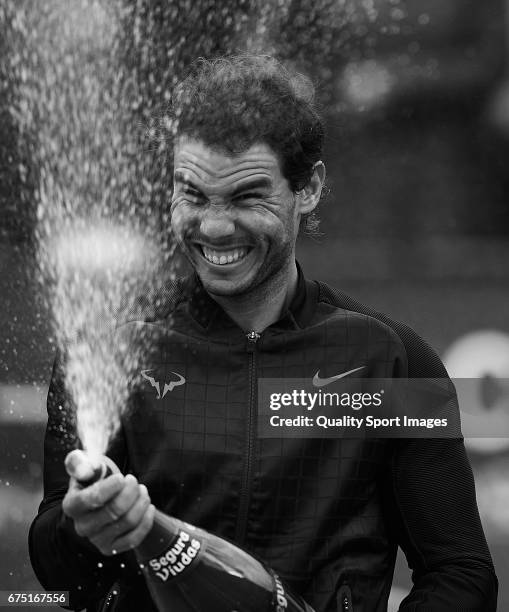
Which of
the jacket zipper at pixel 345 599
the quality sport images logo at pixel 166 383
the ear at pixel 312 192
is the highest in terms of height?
the ear at pixel 312 192

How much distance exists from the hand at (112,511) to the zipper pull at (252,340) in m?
0.49

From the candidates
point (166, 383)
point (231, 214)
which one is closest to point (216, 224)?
point (231, 214)

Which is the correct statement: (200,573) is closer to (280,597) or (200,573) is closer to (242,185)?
(280,597)

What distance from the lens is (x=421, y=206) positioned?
5.47 meters

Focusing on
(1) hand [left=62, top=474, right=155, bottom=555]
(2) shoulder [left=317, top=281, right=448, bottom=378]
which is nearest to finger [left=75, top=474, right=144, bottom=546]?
(1) hand [left=62, top=474, right=155, bottom=555]

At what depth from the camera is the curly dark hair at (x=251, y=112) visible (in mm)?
1745

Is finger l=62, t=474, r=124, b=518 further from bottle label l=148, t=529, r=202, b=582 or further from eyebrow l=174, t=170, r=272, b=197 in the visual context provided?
eyebrow l=174, t=170, r=272, b=197

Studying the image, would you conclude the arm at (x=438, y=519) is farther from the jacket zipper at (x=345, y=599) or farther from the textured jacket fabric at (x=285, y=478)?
the jacket zipper at (x=345, y=599)

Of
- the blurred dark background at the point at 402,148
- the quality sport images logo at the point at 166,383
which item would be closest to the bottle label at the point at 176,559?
the quality sport images logo at the point at 166,383

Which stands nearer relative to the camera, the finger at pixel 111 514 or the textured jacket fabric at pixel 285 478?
the finger at pixel 111 514

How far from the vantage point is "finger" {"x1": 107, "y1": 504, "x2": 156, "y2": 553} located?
137cm

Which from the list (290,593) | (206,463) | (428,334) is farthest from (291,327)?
(428,334)

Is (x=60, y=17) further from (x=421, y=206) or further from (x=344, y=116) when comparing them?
(x=421, y=206)

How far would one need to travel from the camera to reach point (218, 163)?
68.1 inches
